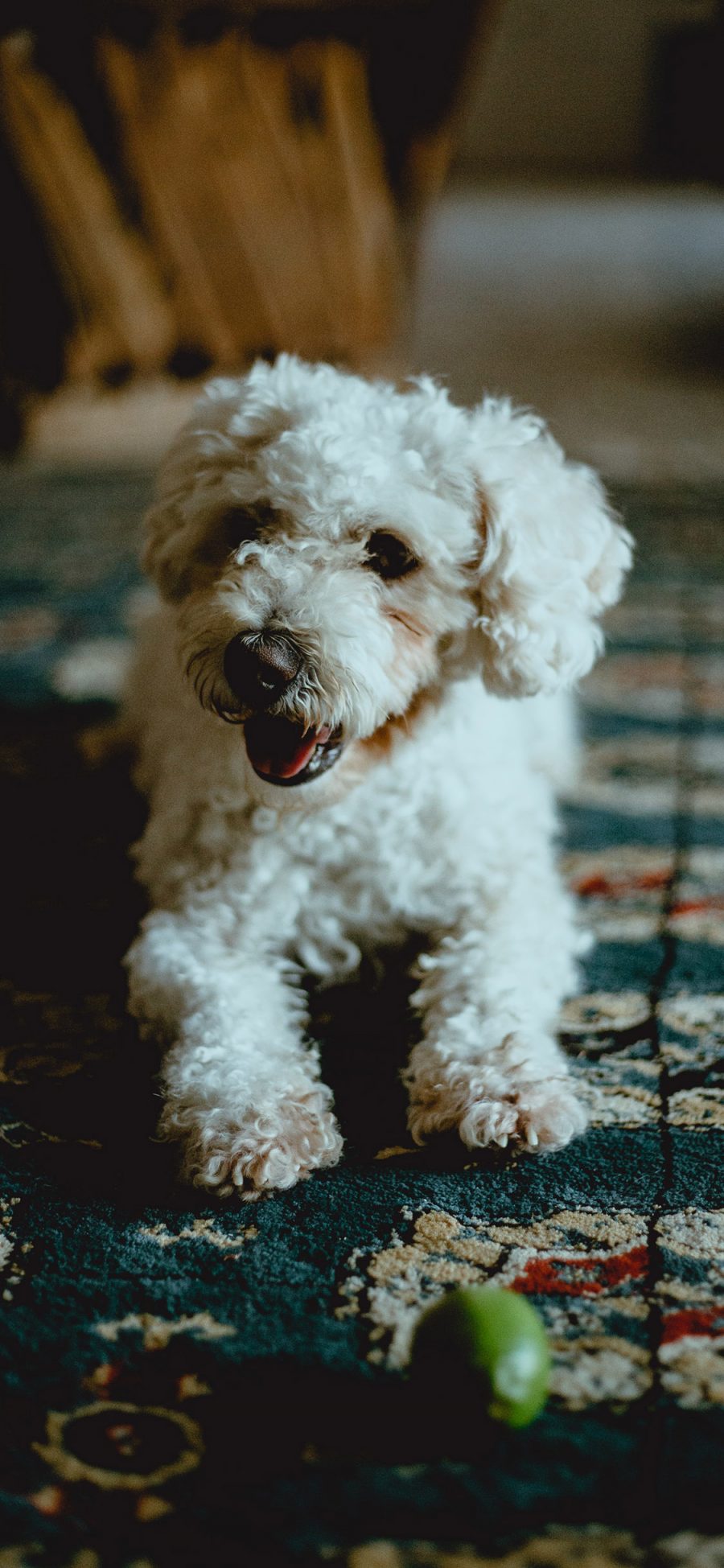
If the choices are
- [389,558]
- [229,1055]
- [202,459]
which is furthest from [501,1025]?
[202,459]

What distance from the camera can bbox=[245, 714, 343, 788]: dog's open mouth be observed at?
3.79 ft

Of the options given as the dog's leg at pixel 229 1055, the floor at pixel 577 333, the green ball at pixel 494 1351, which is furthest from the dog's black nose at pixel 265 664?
the floor at pixel 577 333

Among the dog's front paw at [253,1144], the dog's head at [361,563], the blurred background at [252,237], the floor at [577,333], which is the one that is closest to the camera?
the dog's front paw at [253,1144]

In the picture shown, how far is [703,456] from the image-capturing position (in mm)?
3410

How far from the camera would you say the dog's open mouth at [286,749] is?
1156 millimetres

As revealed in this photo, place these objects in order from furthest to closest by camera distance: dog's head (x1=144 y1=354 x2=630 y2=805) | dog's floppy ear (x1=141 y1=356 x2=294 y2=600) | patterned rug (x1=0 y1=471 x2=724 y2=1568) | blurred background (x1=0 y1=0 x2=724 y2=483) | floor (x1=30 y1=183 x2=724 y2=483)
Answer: floor (x1=30 y1=183 x2=724 y2=483) < blurred background (x1=0 y1=0 x2=724 y2=483) < dog's floppy ear (x1=141 y1=356 x2=294 y2=600) < dog's head (x1=144 y1=354 x2=630 y2=805) < patterned rug (x1=0 y1=471 x2=724 y2=1568)

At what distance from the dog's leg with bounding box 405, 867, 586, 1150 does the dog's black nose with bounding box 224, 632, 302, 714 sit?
0.32 m

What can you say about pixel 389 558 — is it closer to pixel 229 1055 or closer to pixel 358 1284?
pixel 229 1055

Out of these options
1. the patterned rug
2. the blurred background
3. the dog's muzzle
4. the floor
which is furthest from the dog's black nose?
the blurred background

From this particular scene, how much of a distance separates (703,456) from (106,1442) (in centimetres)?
312

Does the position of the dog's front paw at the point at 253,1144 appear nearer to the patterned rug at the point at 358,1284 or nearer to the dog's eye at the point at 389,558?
the patterned rug at the point at 358,1284

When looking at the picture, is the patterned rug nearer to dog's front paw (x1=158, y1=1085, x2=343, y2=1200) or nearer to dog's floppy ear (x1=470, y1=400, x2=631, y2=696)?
dog's front paw (x1=158, y1=1085, x2=343, y2=1200)

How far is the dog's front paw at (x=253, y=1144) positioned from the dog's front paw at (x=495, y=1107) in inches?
3.5

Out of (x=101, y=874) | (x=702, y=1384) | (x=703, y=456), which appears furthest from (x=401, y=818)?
(x=703, y=456)
